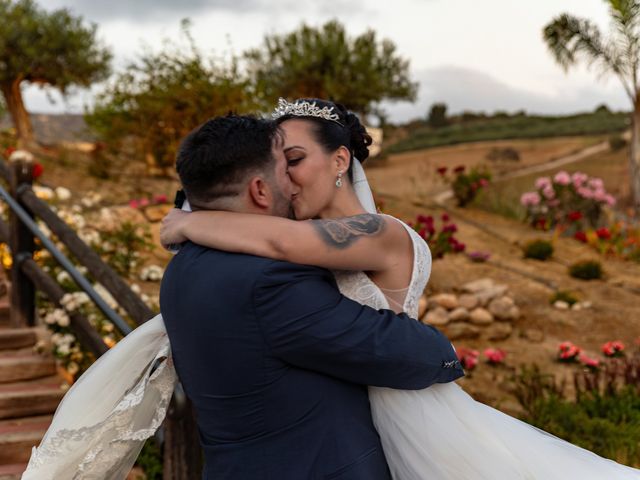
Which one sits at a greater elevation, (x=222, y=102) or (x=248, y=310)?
(x=222, y=102)

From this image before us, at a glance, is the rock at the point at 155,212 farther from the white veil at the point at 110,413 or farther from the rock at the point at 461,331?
the white veil at the point at 110,413

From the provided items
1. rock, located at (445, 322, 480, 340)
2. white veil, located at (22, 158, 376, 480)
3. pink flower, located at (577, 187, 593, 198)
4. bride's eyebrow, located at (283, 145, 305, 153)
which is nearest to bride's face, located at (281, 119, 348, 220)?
bride's eyebrow, located at (283, 145, 305, 153)

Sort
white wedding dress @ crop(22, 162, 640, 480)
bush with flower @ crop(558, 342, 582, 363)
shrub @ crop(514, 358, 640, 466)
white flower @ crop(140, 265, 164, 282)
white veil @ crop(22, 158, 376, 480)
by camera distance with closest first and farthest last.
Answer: white wedding dress @ crop(22, 162, 640, 480) < white veil @ crop(22, 158, 376, 480) < shrub @ crop(514, 358, 640, 466) < bush with flower @ crop(558, 342, 582, 363) < white flower @ crop(140, 265, 164, 282)

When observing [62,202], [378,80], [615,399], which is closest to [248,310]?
[615,399]

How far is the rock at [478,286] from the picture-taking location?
9570 mm

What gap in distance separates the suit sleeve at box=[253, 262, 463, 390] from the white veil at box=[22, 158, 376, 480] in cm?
66

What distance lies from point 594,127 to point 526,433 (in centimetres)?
3176

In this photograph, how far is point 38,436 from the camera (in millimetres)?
4742

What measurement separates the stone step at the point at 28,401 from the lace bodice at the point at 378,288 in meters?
3.56

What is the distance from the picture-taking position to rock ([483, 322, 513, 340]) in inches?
340

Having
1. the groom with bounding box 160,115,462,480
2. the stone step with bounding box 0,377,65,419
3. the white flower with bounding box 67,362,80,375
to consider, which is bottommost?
the stone step with bounding box 0,377,65,419

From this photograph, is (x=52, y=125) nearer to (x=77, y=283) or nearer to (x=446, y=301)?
(x=446, y=301)

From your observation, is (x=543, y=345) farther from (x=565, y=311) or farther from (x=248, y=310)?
(x=248, y=310)

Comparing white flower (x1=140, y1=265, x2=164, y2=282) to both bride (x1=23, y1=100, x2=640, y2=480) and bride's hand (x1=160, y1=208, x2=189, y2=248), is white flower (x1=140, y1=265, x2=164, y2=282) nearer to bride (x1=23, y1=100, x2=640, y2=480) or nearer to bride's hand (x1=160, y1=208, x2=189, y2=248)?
bride (x1=23, y1=100, x2=640, y2=480)
